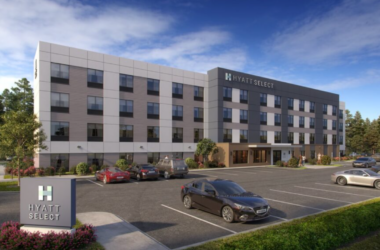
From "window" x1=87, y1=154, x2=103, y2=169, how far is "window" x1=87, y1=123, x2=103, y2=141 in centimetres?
200

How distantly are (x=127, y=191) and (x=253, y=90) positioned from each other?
107 feet

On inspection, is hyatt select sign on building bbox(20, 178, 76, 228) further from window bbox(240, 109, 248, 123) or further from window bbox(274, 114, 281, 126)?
window bbox(274, 114, 281, 126)

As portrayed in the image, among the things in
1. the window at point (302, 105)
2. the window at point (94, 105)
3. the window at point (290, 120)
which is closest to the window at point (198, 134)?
the window at point (94, 105)

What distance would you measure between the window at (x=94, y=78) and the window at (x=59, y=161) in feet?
28.7

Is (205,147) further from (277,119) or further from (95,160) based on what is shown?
(277,119)

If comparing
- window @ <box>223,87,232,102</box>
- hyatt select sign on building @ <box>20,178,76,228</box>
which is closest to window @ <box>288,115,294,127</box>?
window @ <box>223,87,232,102</box>

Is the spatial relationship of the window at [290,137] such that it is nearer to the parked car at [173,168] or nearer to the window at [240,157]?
the window at [240,157]

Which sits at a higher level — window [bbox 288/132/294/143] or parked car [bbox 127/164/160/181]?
window [bbox 288/132/294/143]

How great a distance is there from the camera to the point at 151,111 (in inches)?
1400

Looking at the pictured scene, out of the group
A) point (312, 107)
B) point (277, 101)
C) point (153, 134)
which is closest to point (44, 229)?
point (153, 134)

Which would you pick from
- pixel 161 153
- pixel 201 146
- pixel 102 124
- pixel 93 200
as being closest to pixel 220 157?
pixel 201 146

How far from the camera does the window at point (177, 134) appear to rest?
37.4 m

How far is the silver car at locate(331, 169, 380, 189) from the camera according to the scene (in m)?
19.1

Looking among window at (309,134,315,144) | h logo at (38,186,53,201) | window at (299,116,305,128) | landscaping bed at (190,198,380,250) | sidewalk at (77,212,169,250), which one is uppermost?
window at (299,116,305,128)
